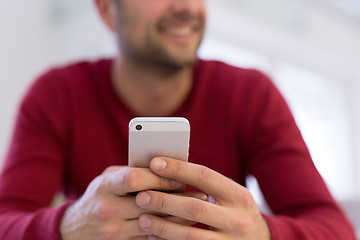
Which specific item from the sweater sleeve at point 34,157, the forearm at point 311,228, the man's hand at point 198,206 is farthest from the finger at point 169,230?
the sweater sleeve at point 34,157

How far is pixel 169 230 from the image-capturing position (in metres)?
0.47

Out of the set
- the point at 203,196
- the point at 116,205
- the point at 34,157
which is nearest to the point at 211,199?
the point at 203,196

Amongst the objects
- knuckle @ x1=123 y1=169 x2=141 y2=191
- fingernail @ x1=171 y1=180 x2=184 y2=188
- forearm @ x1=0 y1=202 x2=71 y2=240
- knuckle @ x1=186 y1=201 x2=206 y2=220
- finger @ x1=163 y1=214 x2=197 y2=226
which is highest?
knuckle @ x1=123 y1=169 x2=141 y2=191

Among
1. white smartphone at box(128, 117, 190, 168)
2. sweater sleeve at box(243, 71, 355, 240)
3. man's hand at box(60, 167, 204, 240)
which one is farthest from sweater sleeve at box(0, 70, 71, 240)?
sweater sleeve at box(243, 71, 355, 240)

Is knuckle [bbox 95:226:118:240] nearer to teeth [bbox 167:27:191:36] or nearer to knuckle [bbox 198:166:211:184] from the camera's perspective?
knuckle [bbox 198:166:211:184]

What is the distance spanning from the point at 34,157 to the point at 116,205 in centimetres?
31

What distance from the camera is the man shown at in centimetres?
55

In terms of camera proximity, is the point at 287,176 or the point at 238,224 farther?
the point at 287,176

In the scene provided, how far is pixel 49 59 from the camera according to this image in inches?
95.3

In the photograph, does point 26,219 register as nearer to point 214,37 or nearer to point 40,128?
point 40,128

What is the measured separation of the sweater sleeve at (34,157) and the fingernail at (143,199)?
0.21 metres

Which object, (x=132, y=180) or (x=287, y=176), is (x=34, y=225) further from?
(x=287, y=176)

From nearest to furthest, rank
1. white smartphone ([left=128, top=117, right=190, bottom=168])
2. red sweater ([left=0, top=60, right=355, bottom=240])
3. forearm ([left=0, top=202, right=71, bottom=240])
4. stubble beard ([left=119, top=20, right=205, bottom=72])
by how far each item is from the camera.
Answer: white smartphone ([left=128, top=117, right=190, bottom=168]), forearm ([left=0, top=202, right=71, bottom=240]), red sweater ([left=0, top=60, right=355, bottom=240]), stubble beard ([left=119, top=20, right=205, bottom=72])

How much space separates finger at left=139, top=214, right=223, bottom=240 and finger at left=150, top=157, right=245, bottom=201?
5 cm
